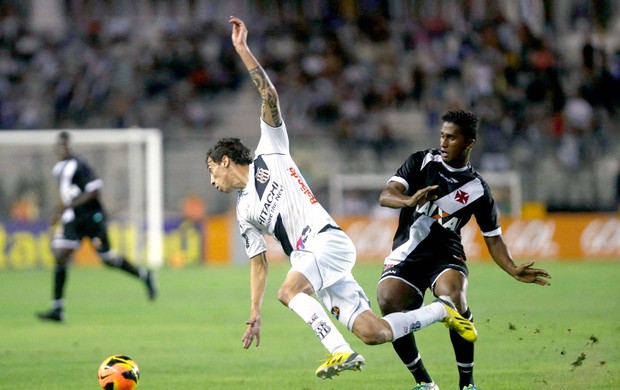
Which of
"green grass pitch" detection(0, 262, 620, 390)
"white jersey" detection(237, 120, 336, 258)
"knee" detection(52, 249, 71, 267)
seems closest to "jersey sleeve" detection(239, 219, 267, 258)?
"white jersey" detection(237, 120, 336, 258)

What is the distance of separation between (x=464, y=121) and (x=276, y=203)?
1.46 meters

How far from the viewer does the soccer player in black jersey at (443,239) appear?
7633mm

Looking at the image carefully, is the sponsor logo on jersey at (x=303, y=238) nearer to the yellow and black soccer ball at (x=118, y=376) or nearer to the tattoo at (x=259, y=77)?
the tattoo at (x=259, y=77)

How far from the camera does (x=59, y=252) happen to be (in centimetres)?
1473

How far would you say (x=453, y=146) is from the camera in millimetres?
7605

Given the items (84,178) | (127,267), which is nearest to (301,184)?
(84,178)

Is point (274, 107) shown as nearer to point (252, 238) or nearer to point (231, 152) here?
point (231, 152)

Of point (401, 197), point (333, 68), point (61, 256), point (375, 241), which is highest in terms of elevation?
point (333, 68)

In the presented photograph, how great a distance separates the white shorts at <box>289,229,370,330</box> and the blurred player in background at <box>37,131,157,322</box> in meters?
7.60

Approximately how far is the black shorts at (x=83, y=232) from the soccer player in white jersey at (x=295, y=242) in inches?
305

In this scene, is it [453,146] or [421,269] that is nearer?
[453,146]

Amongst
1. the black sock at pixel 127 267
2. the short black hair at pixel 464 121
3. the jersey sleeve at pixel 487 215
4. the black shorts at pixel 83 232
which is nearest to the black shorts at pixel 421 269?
the jersey sleeve at pixel 487 215

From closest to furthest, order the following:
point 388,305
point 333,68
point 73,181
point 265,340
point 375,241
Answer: point 388,305
point 265,340
point 73,181
point 375,241
point 333,68

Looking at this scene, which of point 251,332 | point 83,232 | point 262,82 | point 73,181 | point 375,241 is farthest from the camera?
point 375,241
